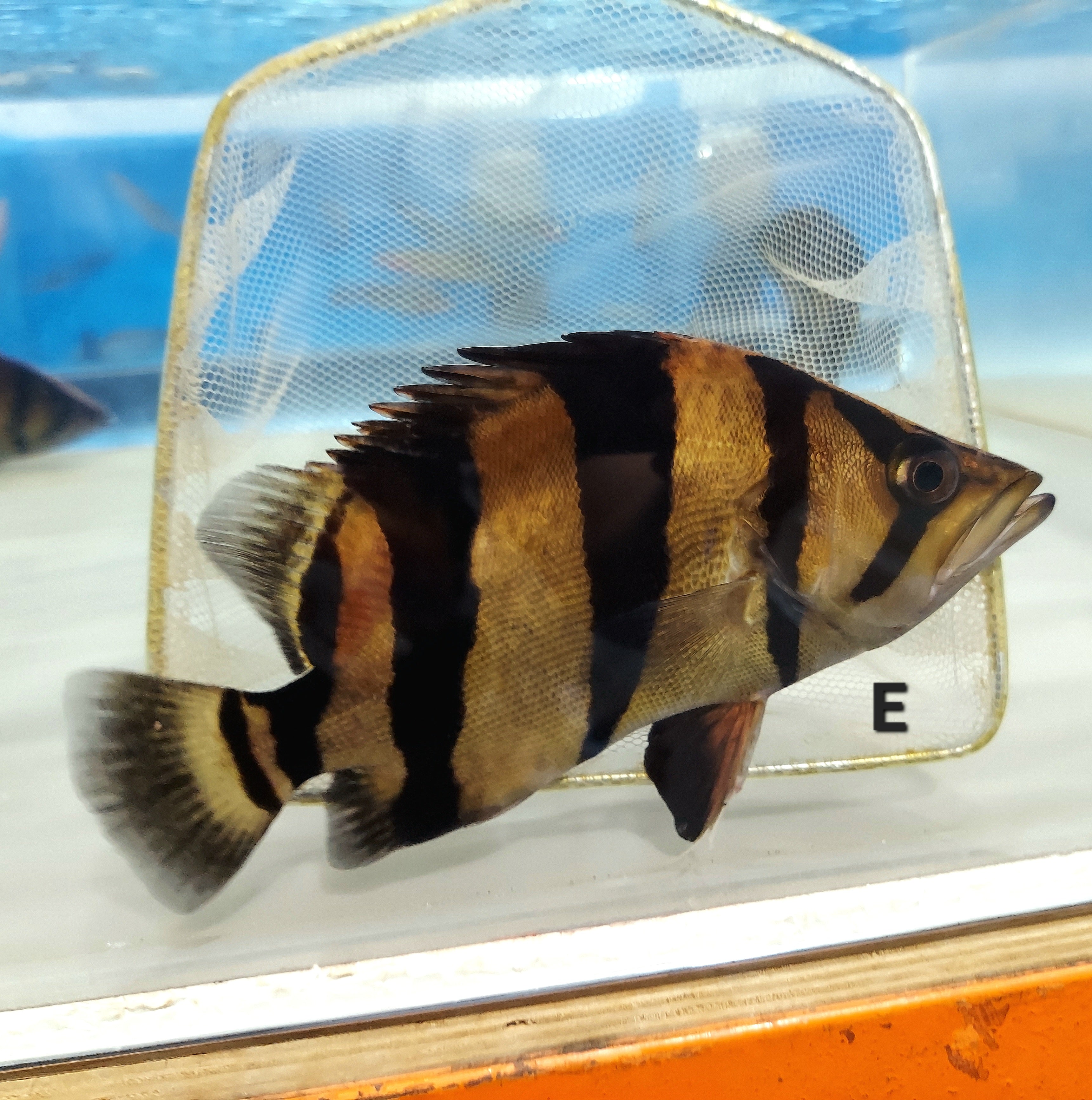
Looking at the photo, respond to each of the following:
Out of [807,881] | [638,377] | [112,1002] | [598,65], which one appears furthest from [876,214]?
[112,1002]

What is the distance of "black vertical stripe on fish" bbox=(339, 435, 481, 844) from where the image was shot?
0.45 meters

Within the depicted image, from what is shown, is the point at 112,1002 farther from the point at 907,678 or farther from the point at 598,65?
the point at 598,65

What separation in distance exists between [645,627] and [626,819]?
0.26 m

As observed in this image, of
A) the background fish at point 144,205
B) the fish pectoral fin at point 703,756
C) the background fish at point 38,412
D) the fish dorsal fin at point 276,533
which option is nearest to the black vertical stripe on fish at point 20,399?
the background fish at point 38,412

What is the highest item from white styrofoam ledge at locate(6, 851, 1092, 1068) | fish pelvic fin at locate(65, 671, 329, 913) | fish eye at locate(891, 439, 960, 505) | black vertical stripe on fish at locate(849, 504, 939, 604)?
fish eye at locate(891, 439, 960, 505)

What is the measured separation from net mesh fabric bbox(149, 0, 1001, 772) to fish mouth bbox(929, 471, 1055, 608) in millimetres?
212

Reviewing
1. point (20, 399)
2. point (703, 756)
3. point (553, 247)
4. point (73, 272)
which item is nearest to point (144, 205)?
point (73, 272)

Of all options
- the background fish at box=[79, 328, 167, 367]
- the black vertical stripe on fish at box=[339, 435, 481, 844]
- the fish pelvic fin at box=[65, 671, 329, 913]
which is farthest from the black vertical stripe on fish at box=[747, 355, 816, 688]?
the background fish at box=[79, 328, 167, 367]

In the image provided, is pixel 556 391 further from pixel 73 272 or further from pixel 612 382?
pixel 73 272

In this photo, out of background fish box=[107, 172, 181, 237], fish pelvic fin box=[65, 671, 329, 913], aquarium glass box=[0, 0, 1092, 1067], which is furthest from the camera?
background fish box=[107, 172, 181, 237]

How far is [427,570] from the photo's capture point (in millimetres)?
446

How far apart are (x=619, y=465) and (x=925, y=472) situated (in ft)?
0.61

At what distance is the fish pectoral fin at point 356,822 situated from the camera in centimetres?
47

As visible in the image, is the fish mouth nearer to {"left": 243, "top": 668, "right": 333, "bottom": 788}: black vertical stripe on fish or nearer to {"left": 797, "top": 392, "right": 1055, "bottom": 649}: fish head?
{"left": 797, "top": 392, "right": 1055, "bottom": 649}: fish head
